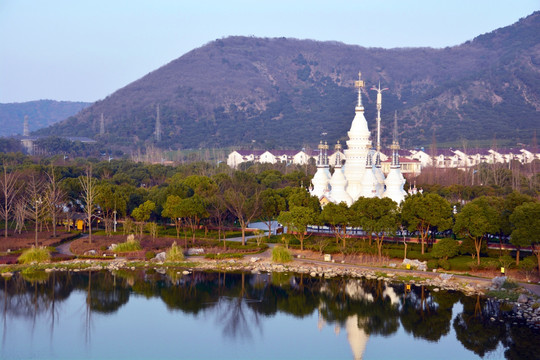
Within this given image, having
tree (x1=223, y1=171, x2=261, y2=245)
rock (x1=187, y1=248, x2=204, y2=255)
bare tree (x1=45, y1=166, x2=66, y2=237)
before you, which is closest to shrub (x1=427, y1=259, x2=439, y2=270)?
tree (x1=223, y1=171, x2=261, y2=245)

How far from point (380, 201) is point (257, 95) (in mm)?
150916

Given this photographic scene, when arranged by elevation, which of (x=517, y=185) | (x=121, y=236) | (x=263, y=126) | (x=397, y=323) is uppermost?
(x=263, y=126)

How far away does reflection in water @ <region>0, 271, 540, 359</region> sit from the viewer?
26812 mm

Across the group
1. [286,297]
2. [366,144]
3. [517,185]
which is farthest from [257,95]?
[286,297]

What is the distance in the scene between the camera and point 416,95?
7564 inches

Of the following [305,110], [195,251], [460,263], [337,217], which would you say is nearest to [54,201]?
[195,251]

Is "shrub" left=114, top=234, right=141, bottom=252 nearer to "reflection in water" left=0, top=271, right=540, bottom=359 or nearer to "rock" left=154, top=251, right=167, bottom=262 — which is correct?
"rock" left=154, top=251, right=167, bottom=262

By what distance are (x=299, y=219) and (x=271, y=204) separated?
4618 mm

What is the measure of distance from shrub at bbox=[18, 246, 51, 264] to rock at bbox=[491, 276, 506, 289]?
2281cm

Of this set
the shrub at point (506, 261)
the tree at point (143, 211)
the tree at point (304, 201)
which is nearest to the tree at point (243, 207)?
the tree at point (304, 201)

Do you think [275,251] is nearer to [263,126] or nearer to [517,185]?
[517,185]

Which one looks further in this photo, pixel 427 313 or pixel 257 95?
pixel 257 95

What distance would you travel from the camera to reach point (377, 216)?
37.1 metres

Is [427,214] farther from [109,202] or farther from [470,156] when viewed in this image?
[470,156]
